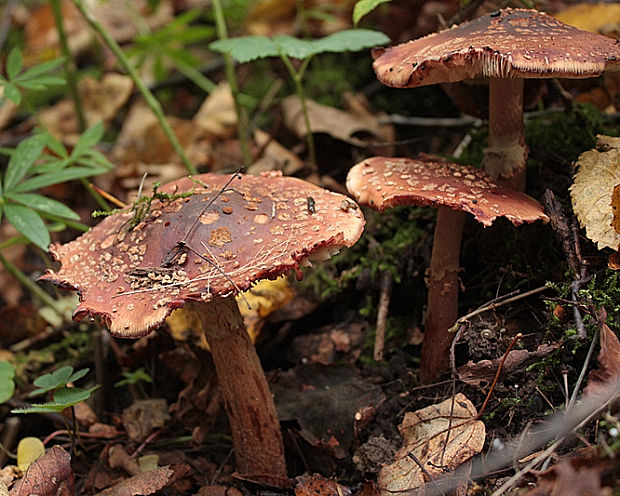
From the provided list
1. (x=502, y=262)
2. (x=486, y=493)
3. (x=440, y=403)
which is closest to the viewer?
(x=486, y=493)

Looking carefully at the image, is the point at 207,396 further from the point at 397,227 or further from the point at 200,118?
the point at 200,118

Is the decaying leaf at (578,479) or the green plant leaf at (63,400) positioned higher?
the decaying leaf at (578,479)

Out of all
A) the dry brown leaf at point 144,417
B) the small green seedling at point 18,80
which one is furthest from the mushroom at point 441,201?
the small green seedling at point 18,80

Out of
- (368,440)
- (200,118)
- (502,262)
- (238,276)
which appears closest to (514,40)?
(502,262)

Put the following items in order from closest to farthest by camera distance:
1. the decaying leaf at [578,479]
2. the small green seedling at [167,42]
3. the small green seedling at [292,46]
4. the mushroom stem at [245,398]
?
the decaying leaf at [578,479] → the mushroom stem at [245,398] → the small green seedling at [292,46] → the small green seedling at [167,42]

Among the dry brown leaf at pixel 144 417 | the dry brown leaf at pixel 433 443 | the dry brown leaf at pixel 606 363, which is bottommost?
the dry brown leaf at pixel 144 417

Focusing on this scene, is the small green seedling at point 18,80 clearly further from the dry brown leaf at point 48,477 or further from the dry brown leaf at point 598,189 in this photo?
the dry brown leaf at point 598,189

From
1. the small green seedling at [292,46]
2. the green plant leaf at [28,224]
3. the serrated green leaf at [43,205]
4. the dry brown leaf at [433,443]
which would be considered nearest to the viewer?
the dry brown leaf at [433,443]
